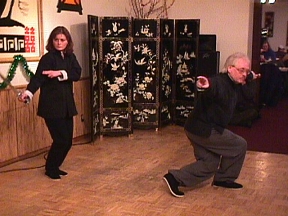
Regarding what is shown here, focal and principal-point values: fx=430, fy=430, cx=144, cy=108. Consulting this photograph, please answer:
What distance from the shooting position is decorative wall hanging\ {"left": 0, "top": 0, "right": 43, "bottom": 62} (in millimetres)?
4270

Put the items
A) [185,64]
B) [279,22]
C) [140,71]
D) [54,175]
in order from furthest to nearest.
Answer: [279,22]
[185,64]
[140,71]
[54,175]

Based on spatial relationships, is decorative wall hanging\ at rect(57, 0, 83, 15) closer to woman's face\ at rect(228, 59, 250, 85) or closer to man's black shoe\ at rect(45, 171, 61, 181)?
man's black shoe\ at rect(45, 171, 61, 181)

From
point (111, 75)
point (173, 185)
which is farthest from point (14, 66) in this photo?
point (173, 185)

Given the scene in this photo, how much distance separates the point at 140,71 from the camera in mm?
5742

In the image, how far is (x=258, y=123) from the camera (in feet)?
21.2

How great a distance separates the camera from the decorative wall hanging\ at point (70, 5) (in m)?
5.04

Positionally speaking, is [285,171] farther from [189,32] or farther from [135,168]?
[189,32]

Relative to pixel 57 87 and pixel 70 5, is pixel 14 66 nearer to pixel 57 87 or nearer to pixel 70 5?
pixel 57 87

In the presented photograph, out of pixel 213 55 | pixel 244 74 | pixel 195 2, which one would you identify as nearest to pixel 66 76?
pixel 244 74

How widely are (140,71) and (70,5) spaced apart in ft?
4.11

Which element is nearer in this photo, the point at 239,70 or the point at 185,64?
the point at 239,70

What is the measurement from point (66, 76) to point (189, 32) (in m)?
2.64

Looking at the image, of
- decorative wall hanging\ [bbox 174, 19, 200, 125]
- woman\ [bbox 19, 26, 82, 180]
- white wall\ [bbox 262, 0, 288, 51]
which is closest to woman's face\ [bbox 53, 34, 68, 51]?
woman\ [bbox 19, 26, 82, 180]

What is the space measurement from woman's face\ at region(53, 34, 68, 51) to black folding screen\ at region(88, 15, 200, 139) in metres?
1.17
